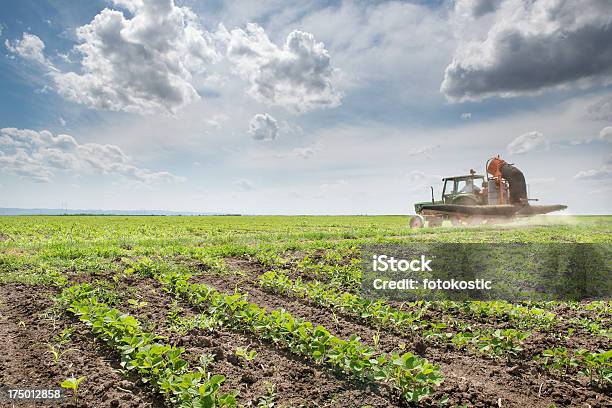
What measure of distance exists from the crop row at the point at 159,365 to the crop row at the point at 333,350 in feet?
3.15

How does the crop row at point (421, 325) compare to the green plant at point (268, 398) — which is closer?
the green plant at point (268, 398)

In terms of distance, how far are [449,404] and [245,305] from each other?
2.92m

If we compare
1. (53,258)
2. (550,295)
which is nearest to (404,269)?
(550,295)

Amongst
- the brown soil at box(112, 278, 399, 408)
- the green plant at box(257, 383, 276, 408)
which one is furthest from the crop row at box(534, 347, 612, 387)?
the green plant at box(257, 383, 276, 408)

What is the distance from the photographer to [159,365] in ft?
13.3

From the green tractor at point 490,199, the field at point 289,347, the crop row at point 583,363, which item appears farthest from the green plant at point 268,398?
the green tractor at point 490,199

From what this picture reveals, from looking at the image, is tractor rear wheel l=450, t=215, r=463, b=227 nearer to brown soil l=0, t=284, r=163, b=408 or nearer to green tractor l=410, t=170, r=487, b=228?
green tractor l=410, t=170, r=487, b=228

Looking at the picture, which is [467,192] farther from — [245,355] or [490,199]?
[245,355]

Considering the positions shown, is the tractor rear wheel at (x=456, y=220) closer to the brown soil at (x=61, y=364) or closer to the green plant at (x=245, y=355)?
the green plant at (x=245, y=355)

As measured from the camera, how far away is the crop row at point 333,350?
3.60 metres

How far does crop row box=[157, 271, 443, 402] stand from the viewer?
3.60 metres

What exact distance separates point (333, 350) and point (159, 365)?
1.73 m

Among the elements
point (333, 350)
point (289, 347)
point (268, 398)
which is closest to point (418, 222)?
point (289, 347)

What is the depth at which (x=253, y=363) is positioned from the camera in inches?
172
